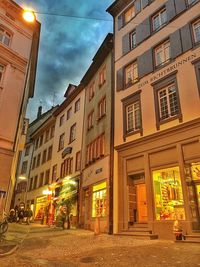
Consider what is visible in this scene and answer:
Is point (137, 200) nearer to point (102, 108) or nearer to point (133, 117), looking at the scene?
point (133, 117)

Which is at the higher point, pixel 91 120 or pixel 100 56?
pixel 100 56

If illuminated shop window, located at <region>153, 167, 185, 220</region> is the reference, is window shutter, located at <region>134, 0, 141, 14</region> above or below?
above

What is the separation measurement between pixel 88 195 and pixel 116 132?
6.44 metres

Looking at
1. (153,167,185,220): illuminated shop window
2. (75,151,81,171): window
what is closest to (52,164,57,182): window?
(75,151,81,171): window

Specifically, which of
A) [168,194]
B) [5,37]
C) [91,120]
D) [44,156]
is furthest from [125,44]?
[44,156]

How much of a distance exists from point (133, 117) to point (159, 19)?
7.14 meters

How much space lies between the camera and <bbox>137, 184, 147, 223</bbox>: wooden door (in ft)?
47.7

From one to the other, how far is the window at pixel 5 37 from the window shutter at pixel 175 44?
36.8ft

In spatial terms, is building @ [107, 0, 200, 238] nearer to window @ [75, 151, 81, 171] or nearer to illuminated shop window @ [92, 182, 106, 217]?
illuminated shop window @ [92, 182, 106, 217]

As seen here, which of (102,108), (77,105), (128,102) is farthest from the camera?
(77,105)

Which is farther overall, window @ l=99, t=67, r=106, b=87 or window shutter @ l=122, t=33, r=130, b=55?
window @ l=99, t=67, r=106, b=87

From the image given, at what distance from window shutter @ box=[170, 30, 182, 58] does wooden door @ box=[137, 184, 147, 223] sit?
26.9ft

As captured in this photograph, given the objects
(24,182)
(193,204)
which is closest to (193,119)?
(193,204)

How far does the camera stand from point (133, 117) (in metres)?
16.4
